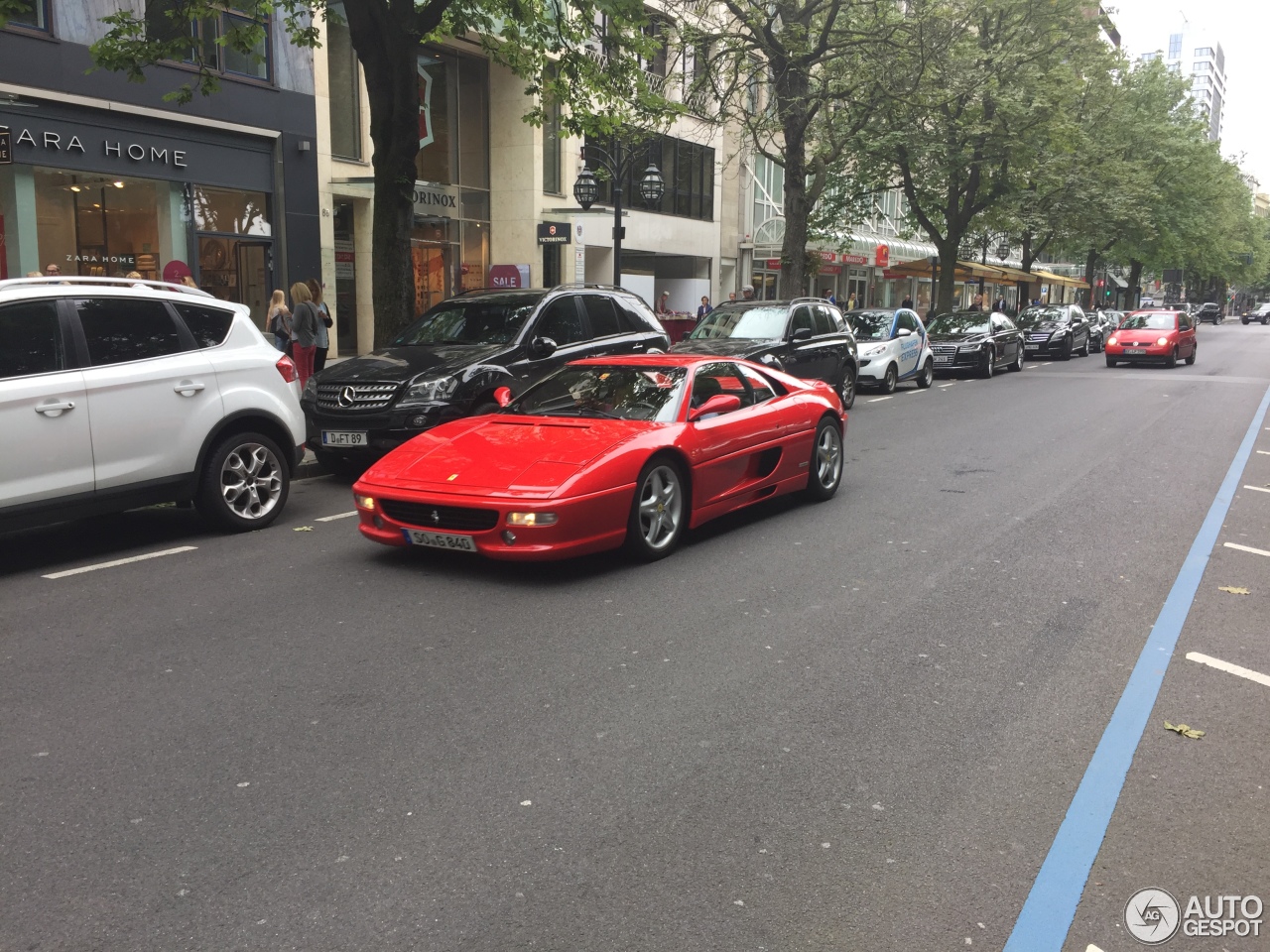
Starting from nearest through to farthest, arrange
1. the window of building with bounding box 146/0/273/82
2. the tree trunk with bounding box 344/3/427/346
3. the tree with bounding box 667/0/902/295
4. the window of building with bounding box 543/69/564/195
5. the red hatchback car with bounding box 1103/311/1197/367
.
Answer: the tree trunk with bounding box 344/3/427/346 → the window of building with bounding box 146/0/273/82 → the tree with bounding box 667/0/902/295 → the window of building with bounding box 543/69/564/195 → the red hatchback car with bounding box 1103/311/1197/367

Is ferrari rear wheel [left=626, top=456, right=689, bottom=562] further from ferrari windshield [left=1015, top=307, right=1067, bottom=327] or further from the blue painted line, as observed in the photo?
ferrari windshield [left=1015, top=307, right=1067, bottom=327]

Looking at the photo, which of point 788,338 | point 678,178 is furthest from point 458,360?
point 678,178

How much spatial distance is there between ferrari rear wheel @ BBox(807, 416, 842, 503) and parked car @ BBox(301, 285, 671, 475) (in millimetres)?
2515

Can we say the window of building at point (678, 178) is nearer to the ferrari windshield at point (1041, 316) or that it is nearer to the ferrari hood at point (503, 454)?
the ferrari windshield at point (1041, 316)

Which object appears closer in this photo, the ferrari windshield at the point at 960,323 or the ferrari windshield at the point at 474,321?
the ferrari windshield at the point at 474,321

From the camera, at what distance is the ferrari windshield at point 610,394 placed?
24.9ft

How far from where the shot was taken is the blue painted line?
3109mm

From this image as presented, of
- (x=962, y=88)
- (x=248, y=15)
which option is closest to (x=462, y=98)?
(x=248, y=15)

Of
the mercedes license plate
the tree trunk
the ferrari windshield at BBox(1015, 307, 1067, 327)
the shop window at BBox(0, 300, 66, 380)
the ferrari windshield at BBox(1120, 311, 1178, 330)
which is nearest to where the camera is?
the shop window at BBox(0, 300, 66, 380)


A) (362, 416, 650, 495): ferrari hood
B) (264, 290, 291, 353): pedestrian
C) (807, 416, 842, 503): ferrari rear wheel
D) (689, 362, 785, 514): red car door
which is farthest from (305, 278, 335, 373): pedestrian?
(689, 362, 785, 514): red car door

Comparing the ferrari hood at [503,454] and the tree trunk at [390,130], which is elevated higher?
the tree trunk at [390,130]

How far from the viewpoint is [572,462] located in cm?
675

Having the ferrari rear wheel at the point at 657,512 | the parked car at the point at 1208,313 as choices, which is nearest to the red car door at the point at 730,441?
the ferrari rear wheel at the point at 657,512

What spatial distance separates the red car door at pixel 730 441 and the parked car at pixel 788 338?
23.1ft
